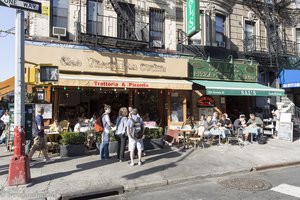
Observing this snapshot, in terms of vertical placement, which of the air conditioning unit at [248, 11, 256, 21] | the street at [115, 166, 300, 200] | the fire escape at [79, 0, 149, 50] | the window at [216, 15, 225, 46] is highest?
the air conditioning unit at [248, 11, 256, 21]

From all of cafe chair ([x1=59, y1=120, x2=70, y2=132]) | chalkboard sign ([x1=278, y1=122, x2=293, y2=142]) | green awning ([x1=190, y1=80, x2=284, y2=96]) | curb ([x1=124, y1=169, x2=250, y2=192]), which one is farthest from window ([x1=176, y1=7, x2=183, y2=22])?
→ curb ([x1=124, y1=169, x2=250, y2=192])

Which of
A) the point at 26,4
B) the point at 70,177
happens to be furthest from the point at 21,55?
the point at 70,177

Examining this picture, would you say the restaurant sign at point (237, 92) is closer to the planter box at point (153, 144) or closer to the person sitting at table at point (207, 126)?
the person sitting at table at point (207, 126)

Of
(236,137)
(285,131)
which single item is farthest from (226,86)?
(285,131)

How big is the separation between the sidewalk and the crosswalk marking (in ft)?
5.55

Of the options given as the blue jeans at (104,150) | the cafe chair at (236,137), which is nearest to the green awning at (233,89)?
the cafe chair at (236,137)

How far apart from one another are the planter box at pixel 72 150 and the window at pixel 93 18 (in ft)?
18.2

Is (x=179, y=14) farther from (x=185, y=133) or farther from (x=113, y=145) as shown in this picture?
(x=113, y=145)

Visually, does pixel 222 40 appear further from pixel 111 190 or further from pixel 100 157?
pixel 111 190

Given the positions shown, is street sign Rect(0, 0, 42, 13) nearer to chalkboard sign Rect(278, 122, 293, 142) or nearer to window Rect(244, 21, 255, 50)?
chalkboard sign Rect(278, 122, 293, 142)

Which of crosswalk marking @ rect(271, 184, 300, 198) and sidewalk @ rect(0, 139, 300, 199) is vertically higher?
sidewalk @ rect(0, 139, 300, 199)

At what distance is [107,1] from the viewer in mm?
13656

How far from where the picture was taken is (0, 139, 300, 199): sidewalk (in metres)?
6.66

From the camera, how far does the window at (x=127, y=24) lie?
13.7 m
